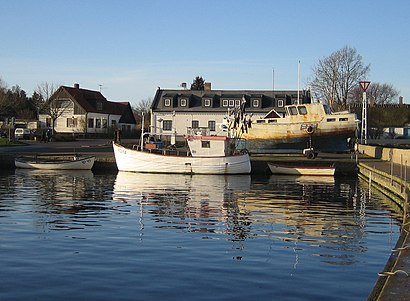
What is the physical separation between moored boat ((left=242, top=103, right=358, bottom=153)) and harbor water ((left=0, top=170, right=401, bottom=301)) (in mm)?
20701

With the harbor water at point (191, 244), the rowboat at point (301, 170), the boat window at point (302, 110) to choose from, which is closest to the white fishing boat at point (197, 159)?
the rowboat at point (301, 170)

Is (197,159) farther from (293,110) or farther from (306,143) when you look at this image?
(293,110)

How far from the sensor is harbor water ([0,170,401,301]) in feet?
36.6

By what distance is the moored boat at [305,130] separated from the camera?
50250 millimetres

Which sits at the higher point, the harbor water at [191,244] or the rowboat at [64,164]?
the rowboat at [64,164]

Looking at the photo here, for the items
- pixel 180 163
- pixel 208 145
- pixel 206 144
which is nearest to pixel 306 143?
pixel 208 145

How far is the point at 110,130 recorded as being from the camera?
86688 mm

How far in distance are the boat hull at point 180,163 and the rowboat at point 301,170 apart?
1891 millimetres

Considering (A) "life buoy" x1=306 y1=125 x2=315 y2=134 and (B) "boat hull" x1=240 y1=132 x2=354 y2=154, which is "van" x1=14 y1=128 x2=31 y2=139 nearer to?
(B) "boat hull" x1=240 y1=132 x2=354 y2=154

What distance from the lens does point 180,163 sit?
136 ft

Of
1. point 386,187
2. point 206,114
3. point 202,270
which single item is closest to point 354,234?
point 202,270

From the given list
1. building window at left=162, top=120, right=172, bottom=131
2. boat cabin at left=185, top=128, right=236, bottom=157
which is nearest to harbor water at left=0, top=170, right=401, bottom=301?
boat cabin at left=185, top=128, right=236, bottom=157

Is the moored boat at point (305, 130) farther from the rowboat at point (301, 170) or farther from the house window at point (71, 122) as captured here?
the house window at point (71, 122)

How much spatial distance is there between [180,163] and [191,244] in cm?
2601
